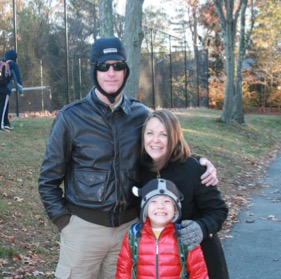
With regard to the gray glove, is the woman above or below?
above

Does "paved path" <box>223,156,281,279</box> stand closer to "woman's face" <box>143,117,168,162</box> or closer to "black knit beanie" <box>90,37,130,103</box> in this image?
"woman's face" <box>143,117,168,162</box>

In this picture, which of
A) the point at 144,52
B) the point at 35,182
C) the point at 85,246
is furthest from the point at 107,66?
the point at 144,52

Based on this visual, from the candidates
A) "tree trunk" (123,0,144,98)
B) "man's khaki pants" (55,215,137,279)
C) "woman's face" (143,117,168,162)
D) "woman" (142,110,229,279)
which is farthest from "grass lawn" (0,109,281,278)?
"woman's face" (143,117,168,162)

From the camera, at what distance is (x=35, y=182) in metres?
7.67

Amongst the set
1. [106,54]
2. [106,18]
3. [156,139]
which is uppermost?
[106,18]

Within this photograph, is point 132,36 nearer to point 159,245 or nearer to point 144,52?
point 159,245

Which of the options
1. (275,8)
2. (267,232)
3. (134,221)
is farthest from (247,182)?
(275,8)

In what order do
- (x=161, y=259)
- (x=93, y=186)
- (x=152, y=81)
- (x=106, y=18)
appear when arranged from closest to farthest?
(x=161, y=259) → (x=93, y=186) → (x=106, y=18) → (x=152, y=81)

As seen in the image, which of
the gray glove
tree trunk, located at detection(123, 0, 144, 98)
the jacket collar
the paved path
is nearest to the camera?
the gray glove

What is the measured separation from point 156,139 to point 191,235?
636 mm

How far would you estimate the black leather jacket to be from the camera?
3160 mm

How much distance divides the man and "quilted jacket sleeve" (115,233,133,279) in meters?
0.18

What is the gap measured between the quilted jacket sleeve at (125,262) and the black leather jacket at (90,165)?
0.19 meters

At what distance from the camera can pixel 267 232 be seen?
7117 mm
